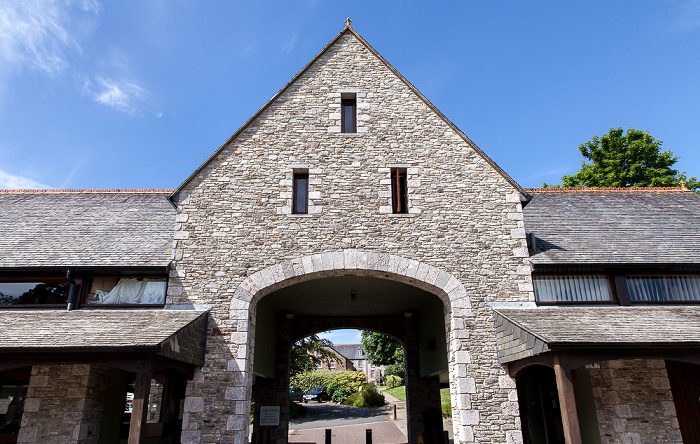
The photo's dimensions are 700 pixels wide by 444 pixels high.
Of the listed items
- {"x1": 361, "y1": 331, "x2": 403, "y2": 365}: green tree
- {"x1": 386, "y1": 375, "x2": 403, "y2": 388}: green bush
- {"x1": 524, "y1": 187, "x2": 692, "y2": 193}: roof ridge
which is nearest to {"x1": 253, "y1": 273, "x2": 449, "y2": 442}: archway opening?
{"x1": 524, "y1": 187, "x2": 692, "y2": 193}: roof ridge

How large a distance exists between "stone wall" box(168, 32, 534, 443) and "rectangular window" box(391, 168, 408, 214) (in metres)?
0.15

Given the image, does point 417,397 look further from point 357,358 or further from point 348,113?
point 357,358

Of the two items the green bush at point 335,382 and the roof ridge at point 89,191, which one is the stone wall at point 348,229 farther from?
the green bush at point 335,382

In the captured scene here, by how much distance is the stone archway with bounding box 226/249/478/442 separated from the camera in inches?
291

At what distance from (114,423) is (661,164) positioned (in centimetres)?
1968

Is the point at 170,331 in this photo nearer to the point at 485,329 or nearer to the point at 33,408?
the point at 33,408

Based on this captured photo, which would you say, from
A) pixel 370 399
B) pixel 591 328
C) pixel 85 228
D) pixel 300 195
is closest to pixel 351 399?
pixel 370 399

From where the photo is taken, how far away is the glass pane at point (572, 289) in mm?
7723

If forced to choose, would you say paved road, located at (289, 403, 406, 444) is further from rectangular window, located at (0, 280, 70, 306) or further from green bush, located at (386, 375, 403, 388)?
green bush, located at (386, 375, 403, 388)

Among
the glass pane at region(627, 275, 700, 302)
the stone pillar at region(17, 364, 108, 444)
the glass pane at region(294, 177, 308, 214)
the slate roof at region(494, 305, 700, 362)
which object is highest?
the glass pane at region(294, 177, 308, 214)

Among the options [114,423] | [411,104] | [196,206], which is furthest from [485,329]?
[114,423]

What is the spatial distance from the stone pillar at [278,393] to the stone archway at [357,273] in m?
4.63

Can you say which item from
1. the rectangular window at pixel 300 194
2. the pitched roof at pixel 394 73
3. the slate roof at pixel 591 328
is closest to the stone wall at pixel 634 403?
the slate roof at pixel 591 328

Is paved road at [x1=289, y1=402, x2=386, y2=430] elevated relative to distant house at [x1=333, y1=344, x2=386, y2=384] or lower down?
lower down
